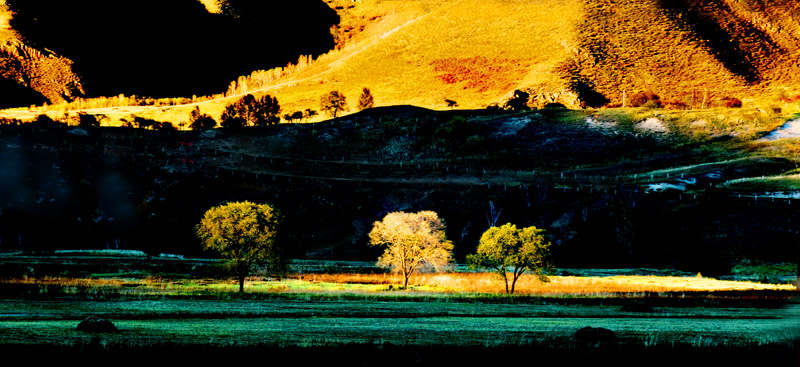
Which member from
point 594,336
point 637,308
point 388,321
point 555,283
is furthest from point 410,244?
point 594,336

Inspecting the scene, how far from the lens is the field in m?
31.1

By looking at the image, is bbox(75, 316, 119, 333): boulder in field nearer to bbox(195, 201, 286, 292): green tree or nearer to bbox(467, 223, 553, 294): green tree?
bbox(195, 201, 286, 292): green tree

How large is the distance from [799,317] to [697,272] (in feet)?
356

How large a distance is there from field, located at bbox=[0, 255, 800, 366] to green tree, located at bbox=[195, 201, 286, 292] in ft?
9.42

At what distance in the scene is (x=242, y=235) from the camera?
8088cm

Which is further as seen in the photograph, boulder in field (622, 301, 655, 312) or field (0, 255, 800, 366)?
boulder in field (622, 301, 655, 312)

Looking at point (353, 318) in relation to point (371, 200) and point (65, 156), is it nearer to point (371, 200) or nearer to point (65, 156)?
point (371, 200)

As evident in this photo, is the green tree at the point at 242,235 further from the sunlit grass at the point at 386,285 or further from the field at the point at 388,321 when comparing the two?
the field at the point at 388,321

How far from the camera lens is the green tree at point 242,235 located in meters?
79.8

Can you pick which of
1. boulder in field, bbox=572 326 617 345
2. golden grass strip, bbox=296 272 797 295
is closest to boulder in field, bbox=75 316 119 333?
boulder in field, bbox=572 326 617 345

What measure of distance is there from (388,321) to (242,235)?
37.0m

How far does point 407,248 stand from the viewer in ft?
319

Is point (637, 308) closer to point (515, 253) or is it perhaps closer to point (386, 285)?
point (515, 253)

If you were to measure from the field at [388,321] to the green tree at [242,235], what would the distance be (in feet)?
9.42
